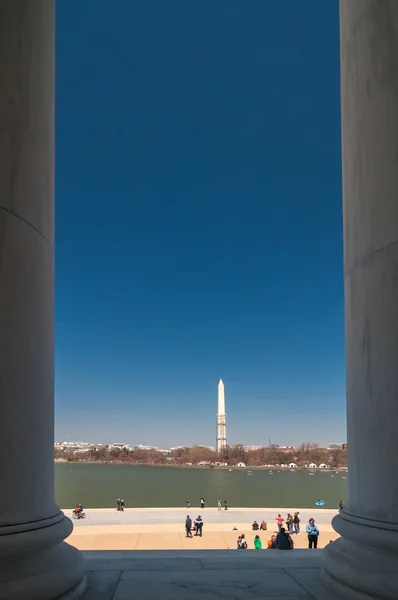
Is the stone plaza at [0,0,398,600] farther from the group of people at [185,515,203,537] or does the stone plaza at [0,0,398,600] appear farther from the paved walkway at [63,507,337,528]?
the paved walkway at [63,507,337,528]

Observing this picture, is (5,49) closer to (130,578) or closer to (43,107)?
(43,107)

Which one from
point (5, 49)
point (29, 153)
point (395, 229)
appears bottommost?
point (395, 229)

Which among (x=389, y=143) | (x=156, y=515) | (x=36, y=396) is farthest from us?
(x=156, y=515)

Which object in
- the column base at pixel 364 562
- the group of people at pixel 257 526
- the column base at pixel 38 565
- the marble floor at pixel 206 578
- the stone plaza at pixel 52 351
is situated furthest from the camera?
the group of people at pixel 257 526

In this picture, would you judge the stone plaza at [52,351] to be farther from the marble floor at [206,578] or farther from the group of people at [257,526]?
the group of people at [257,526]

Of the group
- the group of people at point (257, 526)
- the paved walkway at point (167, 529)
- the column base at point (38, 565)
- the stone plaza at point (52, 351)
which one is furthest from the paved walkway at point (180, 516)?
the column base at point (38, 565)

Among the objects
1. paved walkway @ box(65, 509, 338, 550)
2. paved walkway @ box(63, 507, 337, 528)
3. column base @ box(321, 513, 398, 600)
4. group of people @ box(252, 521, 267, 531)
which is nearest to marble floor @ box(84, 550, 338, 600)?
column base @ box(321, 513, 398, 600)

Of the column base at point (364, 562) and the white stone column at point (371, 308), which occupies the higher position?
the white stone column at point (371, 308)

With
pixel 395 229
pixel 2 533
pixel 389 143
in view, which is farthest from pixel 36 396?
pixel 389 143
